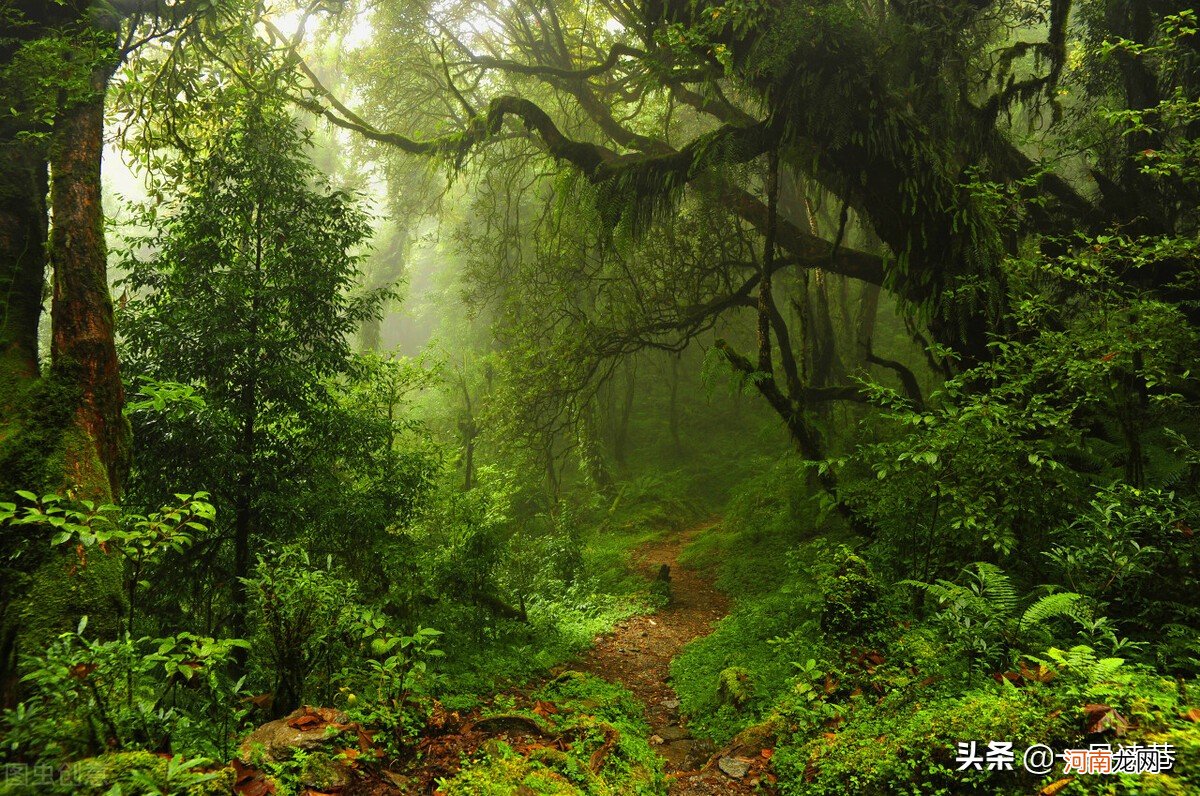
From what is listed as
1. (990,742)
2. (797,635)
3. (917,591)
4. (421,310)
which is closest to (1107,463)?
(917,591)

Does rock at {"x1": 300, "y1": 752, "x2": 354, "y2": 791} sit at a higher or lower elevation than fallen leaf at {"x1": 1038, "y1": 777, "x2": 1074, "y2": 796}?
lower

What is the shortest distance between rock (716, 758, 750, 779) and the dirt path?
0.6 inches

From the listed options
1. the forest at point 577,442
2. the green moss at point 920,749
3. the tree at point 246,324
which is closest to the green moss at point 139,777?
the forest at point 577,442

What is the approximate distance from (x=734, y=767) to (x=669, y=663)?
10.0 feet

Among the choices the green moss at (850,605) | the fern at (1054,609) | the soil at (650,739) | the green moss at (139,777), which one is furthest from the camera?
the green moss at (850,605)

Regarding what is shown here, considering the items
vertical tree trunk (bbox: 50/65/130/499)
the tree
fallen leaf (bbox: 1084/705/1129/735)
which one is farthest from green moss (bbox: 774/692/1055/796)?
the tree

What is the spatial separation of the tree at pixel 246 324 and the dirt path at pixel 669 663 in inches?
160

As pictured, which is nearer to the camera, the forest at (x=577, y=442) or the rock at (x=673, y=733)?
the forest at (x=577, y=442)

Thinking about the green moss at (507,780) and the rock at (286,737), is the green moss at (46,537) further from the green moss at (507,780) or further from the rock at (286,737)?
the green moss at (507,780)

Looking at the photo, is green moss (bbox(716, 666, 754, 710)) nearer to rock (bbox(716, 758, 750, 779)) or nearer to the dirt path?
the dirt path

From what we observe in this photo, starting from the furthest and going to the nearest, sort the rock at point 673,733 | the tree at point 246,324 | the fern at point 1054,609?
the tree at point 246,324, the rock at point 673,733, the fern at point 1054,609

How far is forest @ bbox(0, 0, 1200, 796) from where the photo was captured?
3070 mm

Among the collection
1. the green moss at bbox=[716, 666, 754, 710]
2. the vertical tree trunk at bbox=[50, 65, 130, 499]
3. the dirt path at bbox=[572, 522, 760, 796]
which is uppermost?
the vertical tree trunk at bbox=[50, 65, 130, 499]

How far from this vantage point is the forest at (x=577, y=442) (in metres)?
3.07
